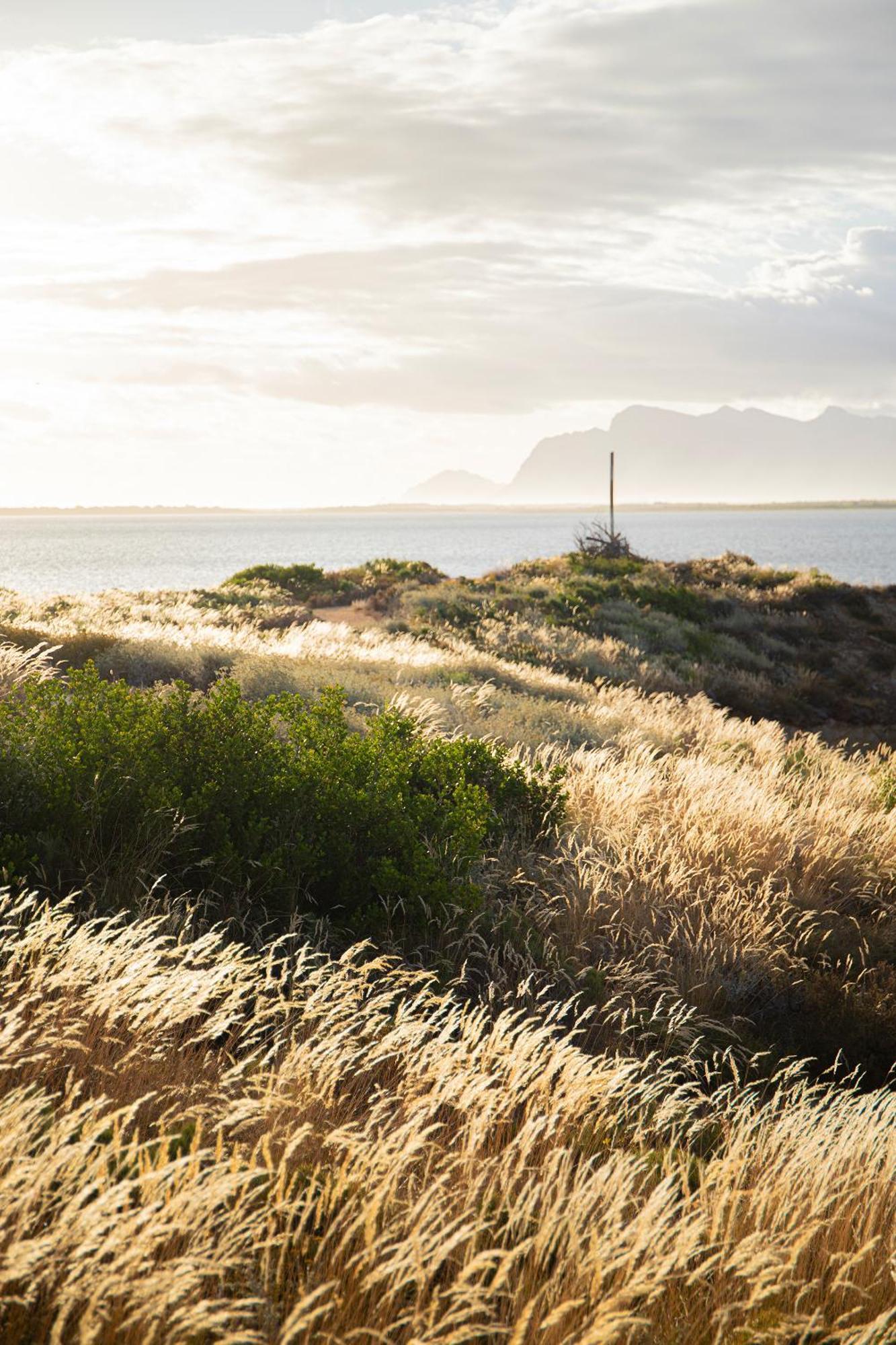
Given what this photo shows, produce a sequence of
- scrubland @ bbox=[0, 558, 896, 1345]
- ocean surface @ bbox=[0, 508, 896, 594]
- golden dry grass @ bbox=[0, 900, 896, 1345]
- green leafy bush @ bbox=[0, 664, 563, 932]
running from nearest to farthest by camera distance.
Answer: golden dry grass @ bbox=[0, 900, 896, 1345]
scrubland @ bbox=[0, 558, 896, 1345]
green leafy bush @ bbox=[0, 664, 563, 932]
ocean surface @ bbox=[0, 508, 896, 594]

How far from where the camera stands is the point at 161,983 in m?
3.53

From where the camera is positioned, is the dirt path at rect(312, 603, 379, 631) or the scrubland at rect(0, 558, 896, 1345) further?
the dirt path at rect(312, 603, 379, 631)

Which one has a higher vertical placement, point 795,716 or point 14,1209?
point 14,1209

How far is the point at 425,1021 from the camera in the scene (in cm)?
504

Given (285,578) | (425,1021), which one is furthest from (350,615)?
(425,1021)

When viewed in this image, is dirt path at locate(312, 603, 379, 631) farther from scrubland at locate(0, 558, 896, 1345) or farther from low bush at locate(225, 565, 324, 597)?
scrubland at locate(0, 558, 896, 1345)

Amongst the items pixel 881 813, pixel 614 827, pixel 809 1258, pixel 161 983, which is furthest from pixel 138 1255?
pixel 881 813

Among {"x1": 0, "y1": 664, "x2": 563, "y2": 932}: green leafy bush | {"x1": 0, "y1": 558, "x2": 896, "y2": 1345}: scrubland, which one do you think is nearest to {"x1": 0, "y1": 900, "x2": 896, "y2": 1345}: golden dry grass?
{"x1": 0, "y1": 558, "x2": 896, "y2": 1345}: scrubland

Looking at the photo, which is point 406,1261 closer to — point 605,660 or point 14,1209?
point 14,1209

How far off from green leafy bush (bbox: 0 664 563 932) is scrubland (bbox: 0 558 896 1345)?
0.03 meters

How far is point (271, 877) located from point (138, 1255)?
3690 mm

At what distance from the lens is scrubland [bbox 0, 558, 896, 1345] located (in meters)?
2.48

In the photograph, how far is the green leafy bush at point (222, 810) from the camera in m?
5.62

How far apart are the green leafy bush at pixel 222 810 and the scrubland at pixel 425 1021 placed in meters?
0.03
